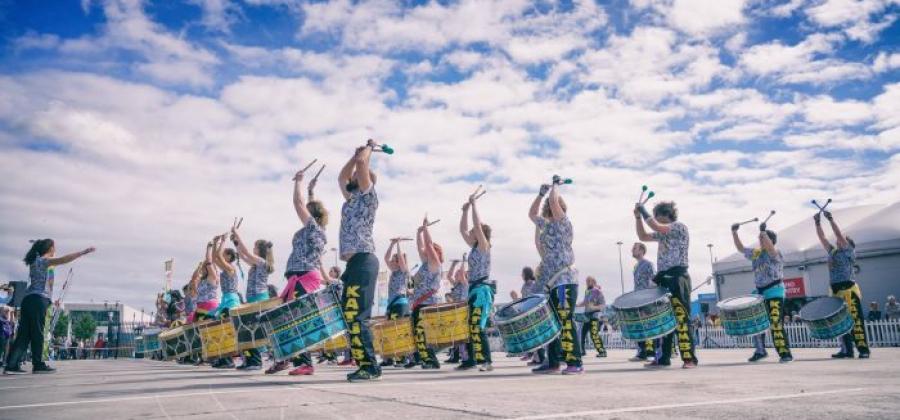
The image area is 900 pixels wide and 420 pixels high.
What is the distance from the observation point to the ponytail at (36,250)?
8734 mm

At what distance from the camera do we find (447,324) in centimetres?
859

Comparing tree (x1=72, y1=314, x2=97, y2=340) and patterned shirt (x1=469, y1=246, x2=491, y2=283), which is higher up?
patterned shirt (x1=469, y1=246, x2=491, y2=283)

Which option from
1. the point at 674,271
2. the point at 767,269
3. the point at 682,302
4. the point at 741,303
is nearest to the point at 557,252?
the point at 674,271

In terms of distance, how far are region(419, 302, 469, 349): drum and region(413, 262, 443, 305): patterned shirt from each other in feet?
3.02

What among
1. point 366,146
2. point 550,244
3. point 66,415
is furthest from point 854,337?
point 66,415

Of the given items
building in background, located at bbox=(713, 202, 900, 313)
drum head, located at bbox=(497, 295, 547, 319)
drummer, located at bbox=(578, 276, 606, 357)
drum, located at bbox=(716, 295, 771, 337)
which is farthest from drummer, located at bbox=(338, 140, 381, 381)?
building in background, located at bbox=(713, 202, 900, 313)

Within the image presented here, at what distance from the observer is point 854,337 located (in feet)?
31.7

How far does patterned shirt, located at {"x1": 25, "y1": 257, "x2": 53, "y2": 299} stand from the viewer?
859 centimetres

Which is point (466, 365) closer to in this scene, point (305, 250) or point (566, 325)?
point (566, 325)

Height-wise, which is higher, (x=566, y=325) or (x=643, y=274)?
(x=643, y=274)

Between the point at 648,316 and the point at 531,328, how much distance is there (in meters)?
1.75

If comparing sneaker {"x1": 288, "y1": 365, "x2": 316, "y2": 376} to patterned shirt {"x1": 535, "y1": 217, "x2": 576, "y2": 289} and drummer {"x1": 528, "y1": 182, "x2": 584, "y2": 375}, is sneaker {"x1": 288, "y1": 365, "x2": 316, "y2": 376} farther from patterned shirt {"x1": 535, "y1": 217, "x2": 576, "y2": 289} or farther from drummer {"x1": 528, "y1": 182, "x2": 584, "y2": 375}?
patterned shirt {"x1": 535, "y1": 217, "x2": 576, "y2": 289}

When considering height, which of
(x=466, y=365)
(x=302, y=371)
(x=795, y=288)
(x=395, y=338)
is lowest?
(x=466, y=365)

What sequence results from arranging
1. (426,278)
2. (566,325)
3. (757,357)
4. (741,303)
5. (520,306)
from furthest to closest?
(426,278) → (757,357) → (741,303) → (520,306) → (566,325)
